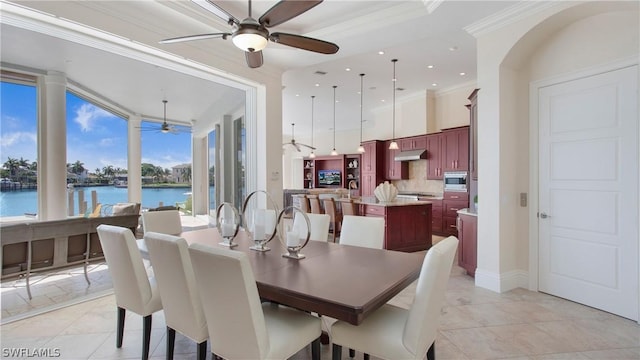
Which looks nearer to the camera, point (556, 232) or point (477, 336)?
point (477, 336)

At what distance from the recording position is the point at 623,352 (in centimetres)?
225

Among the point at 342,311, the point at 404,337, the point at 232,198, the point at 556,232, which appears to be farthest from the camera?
the point at 232,198

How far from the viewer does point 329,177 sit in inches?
465

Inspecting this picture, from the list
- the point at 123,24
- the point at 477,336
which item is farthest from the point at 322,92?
the point at 477,336

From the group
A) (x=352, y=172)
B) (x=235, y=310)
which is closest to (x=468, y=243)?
(x=235, y=310)

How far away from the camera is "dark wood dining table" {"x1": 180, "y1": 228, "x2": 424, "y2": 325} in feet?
4.70

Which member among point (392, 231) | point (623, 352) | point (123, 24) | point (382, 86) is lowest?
point (623, 352)

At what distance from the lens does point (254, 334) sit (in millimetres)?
1477

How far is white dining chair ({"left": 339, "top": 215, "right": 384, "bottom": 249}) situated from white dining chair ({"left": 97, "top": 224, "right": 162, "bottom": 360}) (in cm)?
162

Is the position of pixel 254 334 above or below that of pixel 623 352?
above

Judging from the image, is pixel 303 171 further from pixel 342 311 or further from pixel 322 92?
pixel 342 311

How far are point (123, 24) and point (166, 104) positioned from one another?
4863 mm

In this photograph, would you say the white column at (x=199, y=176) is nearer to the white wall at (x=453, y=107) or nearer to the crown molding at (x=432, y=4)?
the white wall at (x=453, y=107)

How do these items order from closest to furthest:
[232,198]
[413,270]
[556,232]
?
[413,270] < [556,232] < [232,198]
